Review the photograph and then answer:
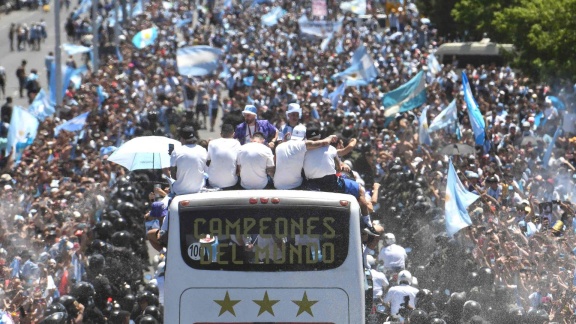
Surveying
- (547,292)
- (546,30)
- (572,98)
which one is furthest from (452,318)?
(546,30)

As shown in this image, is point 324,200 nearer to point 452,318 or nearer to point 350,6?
point 452,318

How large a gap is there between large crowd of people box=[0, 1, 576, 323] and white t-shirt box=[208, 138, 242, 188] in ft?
0.05

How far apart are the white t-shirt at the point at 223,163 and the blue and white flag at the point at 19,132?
1396cm

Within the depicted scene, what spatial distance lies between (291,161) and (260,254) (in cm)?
137

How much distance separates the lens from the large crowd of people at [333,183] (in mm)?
16406

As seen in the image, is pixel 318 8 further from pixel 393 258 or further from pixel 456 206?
pixel 393 258

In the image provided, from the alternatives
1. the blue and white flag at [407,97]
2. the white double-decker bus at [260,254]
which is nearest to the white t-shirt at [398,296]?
the white double-decker bus at [260,254]

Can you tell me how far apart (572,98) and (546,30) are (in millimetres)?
4759

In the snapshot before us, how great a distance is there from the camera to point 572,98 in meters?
34.8

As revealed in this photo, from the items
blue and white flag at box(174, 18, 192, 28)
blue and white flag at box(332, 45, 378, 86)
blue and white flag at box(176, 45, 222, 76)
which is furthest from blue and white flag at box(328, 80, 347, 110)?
blue and white flag at box(174, 18, 192, 28)

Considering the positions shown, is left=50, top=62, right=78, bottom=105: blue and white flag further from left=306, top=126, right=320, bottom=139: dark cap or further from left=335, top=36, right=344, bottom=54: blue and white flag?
left=306, top=126, right=320, bottom=139: dark cap

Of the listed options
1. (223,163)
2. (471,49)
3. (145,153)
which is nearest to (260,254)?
(223,163)

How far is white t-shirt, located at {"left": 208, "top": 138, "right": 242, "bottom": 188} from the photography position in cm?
1458

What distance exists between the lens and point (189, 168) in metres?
14.6
